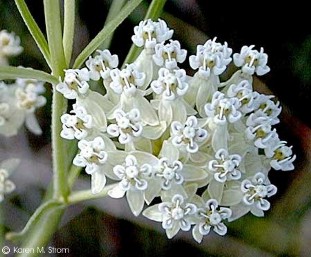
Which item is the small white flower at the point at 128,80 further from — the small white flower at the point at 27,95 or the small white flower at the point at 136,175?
the small white flower at the point at 27,95

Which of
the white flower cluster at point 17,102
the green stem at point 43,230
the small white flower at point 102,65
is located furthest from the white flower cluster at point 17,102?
the small white flower at point 102,65

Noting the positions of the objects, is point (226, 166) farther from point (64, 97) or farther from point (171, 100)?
point (64, 97)

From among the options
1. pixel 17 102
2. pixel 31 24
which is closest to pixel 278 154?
pixel 31 24

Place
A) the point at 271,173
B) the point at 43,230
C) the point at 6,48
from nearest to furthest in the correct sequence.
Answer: the point at 43,230, the point at 6,48, the point at 271,173

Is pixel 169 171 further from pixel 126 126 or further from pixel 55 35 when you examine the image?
pixel 55 35

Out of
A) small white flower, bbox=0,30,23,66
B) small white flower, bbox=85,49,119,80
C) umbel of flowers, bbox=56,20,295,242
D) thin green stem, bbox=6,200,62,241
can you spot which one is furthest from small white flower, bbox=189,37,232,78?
small white flower, bbox=0,30,23,66

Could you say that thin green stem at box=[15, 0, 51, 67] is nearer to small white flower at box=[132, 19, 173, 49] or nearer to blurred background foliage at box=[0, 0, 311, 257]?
small white flower at box=[132, 19, 173, 49]
